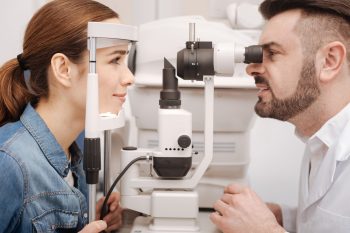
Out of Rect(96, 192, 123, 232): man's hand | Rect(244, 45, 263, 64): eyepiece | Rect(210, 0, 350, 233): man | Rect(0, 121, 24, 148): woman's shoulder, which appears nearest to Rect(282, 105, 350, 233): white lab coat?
Rect(210, 0, 350, 233): man

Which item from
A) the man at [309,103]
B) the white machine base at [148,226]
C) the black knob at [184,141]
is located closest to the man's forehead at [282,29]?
the man at [309,103]

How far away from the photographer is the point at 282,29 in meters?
1.41

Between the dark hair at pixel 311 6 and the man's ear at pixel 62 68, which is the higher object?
the dark hair at pixel 311 6

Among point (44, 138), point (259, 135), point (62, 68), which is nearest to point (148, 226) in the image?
point (44, 138)

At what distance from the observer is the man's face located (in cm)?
139

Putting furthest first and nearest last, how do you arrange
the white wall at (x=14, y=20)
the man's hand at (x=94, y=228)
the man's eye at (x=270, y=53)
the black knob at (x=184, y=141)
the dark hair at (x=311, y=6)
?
the white wall at (x=14, y=20), the man's eye at (x=270, y=53), the dark hair at (x=311, y=6), the black knob at (x=184, y=141), the man's hand at (x=94, y=228)

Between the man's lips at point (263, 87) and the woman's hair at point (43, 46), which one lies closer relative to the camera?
the woman's hair at point (43, 46)

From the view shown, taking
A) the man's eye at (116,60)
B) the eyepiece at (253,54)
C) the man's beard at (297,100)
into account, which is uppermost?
the eyepiece at (253,54)

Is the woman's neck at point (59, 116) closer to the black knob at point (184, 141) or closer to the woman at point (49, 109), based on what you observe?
the woman at point (49, 109)

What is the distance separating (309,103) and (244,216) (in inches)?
17.2

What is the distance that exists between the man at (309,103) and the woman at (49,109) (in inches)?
17.9

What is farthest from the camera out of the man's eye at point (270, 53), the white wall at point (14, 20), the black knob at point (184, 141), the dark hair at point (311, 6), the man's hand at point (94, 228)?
the white wall at point (14, 20)

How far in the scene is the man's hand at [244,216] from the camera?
4.03 feet

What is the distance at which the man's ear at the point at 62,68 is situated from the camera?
121 cm
